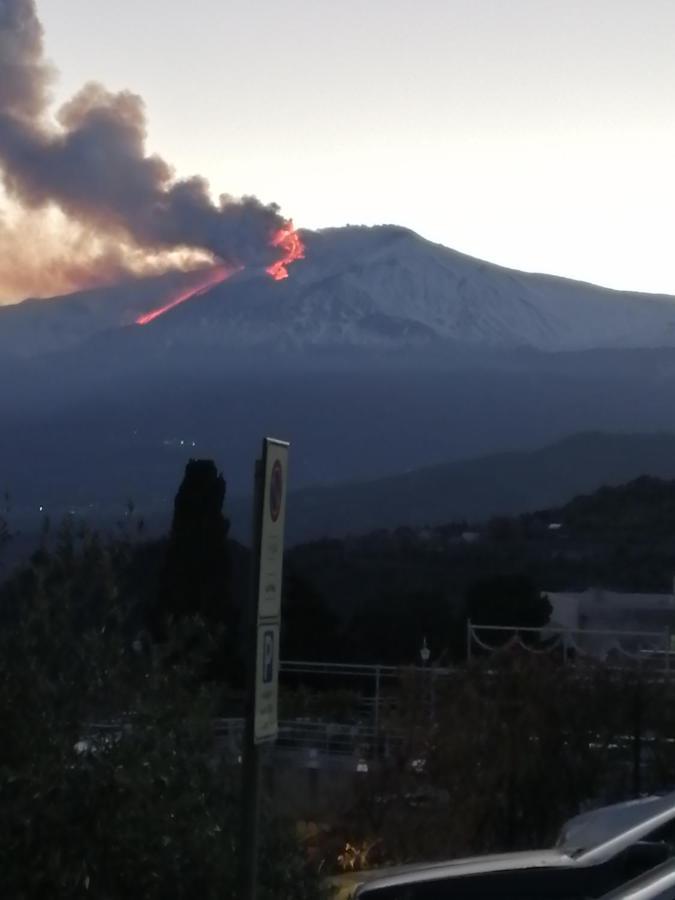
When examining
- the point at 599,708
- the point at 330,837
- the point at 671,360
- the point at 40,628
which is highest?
the point at 671,360

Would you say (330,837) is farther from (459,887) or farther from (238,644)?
(238,644)

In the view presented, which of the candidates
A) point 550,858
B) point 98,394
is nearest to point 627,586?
point 550,858

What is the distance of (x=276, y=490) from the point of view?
488cm

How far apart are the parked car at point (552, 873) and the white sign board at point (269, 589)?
11.3ft

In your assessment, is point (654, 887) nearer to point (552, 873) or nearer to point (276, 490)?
point (276, 490)

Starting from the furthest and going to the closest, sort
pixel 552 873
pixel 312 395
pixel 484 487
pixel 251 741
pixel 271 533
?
pixel 312 395 < pixel 484 487 < pixel 552 873 < pixel 271 533 < pixel 251 741

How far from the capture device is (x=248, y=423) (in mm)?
141000

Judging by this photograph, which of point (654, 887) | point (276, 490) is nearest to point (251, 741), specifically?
point (276, 490)

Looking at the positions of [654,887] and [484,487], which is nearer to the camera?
[654,887]

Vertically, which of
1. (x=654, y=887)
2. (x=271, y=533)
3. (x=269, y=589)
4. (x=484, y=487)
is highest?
(x=484, y=487)

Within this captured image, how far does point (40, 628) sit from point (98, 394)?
528 ft

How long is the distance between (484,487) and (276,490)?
90880mm

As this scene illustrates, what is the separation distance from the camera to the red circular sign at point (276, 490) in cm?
482

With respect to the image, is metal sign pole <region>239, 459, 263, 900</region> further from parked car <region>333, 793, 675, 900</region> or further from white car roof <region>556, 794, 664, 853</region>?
white car roof <region>556, 794, 664, 853</region>
